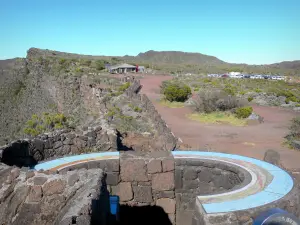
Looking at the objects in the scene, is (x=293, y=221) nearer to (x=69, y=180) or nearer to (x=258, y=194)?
(x=258, y=194)

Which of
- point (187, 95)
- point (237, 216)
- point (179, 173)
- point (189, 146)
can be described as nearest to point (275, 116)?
point (187, 95)

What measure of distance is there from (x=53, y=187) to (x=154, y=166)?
2.44 meters

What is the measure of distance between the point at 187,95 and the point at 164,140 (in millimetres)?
19177

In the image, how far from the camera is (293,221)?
13.2 ft

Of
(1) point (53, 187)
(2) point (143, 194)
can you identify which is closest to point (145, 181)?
(2) point (143, 194)

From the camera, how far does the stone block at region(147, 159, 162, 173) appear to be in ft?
22.2

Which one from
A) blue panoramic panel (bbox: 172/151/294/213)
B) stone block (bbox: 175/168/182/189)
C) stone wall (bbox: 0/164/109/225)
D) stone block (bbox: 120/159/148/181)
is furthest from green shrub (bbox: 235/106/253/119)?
stone wall (bbox: 0/164/109/225)

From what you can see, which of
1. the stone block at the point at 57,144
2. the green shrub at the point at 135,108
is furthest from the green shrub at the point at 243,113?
the stone block at the point at 57,144

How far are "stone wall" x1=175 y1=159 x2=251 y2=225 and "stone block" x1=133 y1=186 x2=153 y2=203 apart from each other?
564 millimetres

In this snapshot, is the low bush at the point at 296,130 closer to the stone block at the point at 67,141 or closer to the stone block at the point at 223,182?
the stone block at the point at 223,182

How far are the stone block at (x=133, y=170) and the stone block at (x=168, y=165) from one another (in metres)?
0.40

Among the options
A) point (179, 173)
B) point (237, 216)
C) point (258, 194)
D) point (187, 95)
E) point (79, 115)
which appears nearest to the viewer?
point (237, 216)

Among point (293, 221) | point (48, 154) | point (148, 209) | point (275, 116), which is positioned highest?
point (293, 221)

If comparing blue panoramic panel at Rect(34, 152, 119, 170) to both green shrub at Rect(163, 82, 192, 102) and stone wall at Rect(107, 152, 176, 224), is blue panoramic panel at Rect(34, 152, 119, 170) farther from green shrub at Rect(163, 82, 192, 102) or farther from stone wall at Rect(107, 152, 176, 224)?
green shrub at Rect(163, 82, 192, 102)
